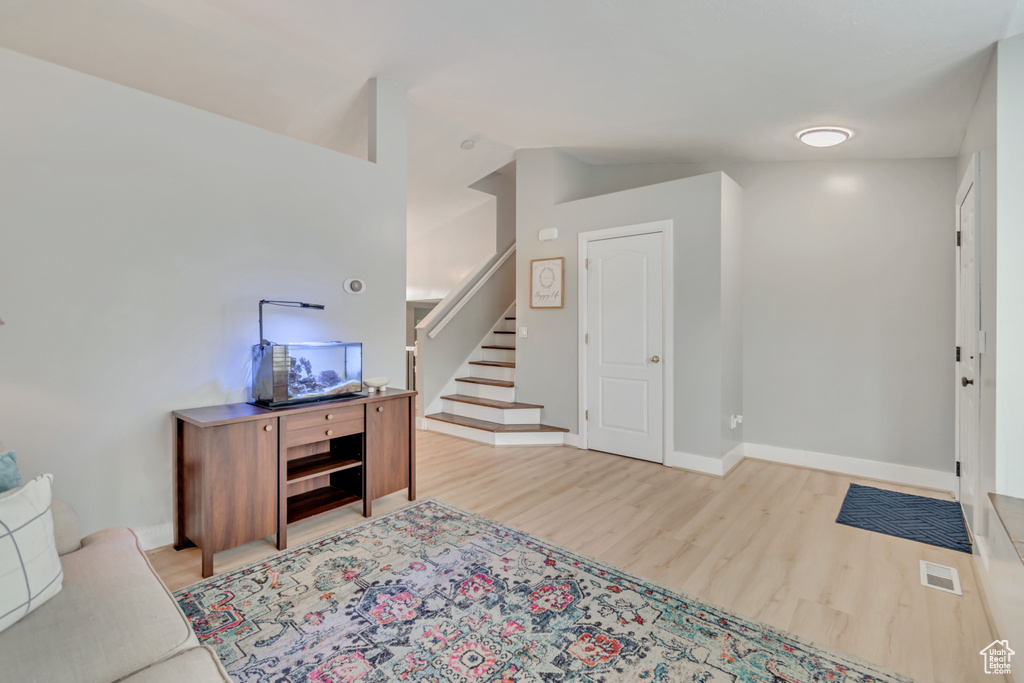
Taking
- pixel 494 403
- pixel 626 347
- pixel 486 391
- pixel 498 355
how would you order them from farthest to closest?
pixel 498 355 → pixel 486 391 → pixel 494 403 → pixel 626 347

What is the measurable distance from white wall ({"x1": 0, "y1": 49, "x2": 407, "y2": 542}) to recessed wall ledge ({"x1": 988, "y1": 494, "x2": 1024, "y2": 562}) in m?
3.37

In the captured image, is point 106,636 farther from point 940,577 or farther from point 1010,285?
point 1010,285

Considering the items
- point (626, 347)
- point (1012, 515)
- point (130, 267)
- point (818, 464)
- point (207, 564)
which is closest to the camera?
point (1012, 515)

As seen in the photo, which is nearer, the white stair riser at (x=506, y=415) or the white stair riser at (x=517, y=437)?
the white stair riser at (x=517, y=437)

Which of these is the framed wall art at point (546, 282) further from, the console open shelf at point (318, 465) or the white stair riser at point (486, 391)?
the console open shelf at point (318, 465)

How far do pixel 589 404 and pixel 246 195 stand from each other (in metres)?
3.15

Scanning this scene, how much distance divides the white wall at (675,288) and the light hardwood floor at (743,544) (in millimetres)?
553

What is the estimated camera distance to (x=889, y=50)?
7.72ft

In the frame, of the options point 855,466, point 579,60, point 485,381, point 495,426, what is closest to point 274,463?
point 495,426

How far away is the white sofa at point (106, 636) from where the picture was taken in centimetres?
108

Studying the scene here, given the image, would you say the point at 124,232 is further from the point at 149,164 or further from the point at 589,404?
the point at 589,404

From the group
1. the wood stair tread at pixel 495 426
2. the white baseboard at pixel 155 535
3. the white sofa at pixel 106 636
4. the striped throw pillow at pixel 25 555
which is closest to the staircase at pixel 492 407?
the wood stair tread at pixel 495 426

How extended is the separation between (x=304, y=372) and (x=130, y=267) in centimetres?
96

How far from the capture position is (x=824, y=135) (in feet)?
10.8
